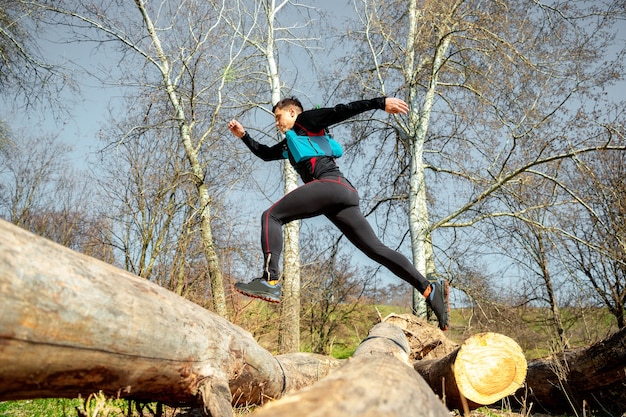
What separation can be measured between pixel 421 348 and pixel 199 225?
5.29 meters

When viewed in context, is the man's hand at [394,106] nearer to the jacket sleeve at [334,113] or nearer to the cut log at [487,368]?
the jacket sleeve at [334,113]

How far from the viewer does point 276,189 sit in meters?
Result: 12.4

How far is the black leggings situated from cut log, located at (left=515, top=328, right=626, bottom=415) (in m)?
1.98

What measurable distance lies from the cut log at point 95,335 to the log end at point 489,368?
1.76 meters

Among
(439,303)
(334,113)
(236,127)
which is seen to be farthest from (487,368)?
(236,127)

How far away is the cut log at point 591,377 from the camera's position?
4.26 meters

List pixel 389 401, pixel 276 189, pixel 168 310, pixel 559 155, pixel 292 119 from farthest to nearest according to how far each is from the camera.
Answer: pixel 276 189 < pixel 559 155 < pixel 292 119 < pixel 168 310 < pixel 389 401

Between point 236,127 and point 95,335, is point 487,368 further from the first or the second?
point 236,127

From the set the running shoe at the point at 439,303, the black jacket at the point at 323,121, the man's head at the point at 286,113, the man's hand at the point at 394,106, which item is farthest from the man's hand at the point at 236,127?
the running shoe at the point at 439,303

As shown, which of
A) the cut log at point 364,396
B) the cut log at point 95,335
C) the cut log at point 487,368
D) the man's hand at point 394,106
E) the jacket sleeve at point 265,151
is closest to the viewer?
the cut log at point 364,396

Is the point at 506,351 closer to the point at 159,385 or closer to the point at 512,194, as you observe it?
the point at 159,385

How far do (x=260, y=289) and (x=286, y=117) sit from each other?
1588 mm

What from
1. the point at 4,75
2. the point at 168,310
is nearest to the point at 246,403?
the point at 168,310

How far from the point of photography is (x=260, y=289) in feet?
11.9
